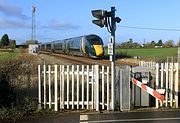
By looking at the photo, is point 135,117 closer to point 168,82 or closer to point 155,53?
point 168,82

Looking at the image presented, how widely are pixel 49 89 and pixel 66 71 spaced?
79cm

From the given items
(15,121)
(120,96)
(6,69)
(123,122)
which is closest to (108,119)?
(123,122)

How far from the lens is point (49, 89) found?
1238 cm

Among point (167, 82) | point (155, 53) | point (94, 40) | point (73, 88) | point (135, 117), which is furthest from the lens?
point (155, 53)

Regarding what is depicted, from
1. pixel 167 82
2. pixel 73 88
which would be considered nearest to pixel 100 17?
pixel 73 88

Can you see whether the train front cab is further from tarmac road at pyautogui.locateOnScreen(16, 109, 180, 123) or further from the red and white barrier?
tarmac road at pyautogui.locateOnScreen(16, 109, 180, 123)

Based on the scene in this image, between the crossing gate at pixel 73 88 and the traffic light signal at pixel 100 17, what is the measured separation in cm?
139

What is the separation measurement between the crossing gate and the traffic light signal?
1.39 metres

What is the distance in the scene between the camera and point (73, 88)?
12.4 metres

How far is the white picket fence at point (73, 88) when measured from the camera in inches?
487

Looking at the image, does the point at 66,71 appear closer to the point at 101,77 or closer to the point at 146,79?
the point at 101,77

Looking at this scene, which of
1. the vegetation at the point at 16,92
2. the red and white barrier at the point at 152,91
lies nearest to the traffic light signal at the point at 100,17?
the red and white barrier at the point at 152,91

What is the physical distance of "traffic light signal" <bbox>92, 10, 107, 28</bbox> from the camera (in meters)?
12.6

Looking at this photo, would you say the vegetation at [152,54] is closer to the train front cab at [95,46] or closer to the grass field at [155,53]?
the grass field at [155,53]
